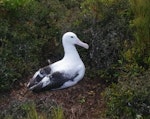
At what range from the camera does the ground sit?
19.2ft

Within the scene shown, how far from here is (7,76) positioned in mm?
6336

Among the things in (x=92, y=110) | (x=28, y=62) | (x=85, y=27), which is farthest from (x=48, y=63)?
(x=92, y=110)

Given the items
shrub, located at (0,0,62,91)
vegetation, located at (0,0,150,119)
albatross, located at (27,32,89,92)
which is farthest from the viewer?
shrub, located at (0,0,62,91)

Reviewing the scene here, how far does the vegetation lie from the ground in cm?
13

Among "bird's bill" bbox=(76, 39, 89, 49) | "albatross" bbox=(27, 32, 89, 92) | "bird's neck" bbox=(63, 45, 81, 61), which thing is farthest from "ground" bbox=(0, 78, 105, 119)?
"bird's bill" bbox=(76, 39, 89, 49)

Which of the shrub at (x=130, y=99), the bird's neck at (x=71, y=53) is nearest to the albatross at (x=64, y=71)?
the bird's neck at (x=71, y=53)

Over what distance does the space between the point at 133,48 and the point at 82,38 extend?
1.01m

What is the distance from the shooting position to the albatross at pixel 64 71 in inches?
241

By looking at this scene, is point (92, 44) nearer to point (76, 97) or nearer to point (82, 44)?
point (82, 44)

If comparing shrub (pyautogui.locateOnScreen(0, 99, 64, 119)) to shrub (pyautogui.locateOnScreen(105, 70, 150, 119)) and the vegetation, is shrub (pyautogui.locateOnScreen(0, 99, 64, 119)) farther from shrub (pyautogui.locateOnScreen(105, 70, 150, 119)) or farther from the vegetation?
shrub (pyautogui.locateOnScreen(105, 70, 150, 119))

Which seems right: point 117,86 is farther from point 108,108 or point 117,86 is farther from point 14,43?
point 14,43

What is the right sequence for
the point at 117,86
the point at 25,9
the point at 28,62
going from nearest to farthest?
the point at 117,86
the point at 28,62
the point at 25,9

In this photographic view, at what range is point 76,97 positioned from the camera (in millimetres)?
6117

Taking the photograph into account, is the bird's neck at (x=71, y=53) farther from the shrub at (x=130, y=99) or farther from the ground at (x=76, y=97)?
the shrub at (x=130, y=99)
